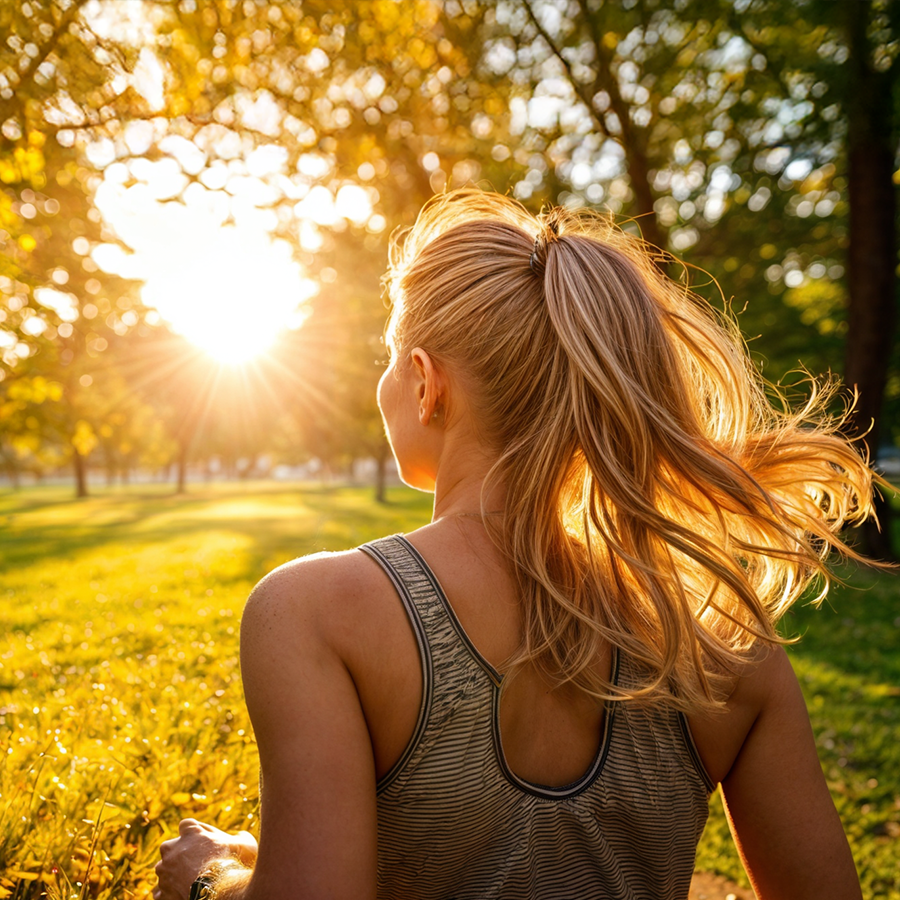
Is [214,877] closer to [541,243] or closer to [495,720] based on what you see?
[495,720]

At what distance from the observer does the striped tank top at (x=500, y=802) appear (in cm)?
129

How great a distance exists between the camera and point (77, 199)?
532cm

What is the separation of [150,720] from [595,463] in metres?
2.42

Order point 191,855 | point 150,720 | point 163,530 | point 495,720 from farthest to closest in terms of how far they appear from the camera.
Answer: point 163,530
point 150,720
point 191,855
point 495,720

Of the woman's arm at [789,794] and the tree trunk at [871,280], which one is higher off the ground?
the tree trunk at [871,280]

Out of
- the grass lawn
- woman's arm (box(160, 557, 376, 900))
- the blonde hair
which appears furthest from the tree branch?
woman's arm (box(160, 557, 376, 900))

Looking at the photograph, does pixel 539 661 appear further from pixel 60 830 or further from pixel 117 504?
pixel 117 504

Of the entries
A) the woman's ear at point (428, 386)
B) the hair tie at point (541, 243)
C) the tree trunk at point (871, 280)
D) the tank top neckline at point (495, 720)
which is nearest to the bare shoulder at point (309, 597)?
the tank top neckline at point (495, 720)

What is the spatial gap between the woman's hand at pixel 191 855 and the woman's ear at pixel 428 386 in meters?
1.04

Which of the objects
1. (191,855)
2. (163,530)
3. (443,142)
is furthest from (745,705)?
(163,530)

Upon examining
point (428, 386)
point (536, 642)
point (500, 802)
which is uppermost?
point (428, 386)

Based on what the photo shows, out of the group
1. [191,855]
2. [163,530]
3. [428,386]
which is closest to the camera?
[191,855]

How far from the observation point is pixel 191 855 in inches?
58.9

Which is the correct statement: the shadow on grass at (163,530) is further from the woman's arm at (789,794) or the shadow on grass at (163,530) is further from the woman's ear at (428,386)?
the woman's arm at (789,794)
